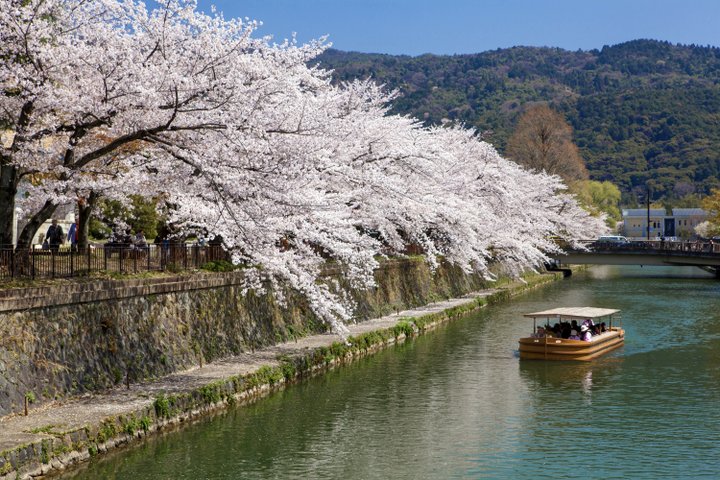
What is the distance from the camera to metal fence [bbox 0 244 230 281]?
1748cm

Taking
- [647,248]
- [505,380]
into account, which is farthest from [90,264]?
[647,248]

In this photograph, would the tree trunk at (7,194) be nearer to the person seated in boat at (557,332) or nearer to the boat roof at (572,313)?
the boat roof at (572,313)

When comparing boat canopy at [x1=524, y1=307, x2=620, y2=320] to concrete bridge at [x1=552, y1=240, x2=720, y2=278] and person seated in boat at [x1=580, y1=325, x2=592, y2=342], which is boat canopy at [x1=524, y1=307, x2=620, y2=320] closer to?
person seated in boat at [x1=580, y1=325, x2=592, y2=342]

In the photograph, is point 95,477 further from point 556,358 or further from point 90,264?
point 556,358

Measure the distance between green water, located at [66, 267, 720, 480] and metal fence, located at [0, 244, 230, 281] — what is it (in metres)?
4.59

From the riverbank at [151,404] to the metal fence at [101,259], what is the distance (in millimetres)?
2926

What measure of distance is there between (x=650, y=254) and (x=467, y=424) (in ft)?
178

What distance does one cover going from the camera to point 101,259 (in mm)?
20219

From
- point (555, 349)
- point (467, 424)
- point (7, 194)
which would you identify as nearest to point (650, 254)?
point (555, 349)

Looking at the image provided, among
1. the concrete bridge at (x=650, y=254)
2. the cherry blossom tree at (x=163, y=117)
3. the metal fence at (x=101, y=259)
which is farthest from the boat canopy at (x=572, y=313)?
the concrete bridge at (x=650, y=254)

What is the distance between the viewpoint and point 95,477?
14.5 meters

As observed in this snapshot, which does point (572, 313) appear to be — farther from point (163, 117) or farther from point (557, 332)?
point (163, 117)

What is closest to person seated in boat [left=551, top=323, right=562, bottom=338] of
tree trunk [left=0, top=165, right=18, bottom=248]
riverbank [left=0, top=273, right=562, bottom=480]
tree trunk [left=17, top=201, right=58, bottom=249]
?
riverbank [left=0, top=273, right=562, bottom=480]

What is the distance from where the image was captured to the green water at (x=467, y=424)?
1559 centimetres
